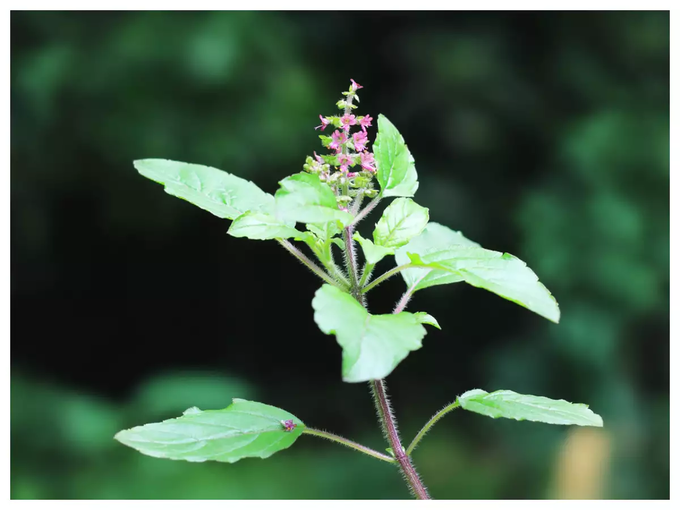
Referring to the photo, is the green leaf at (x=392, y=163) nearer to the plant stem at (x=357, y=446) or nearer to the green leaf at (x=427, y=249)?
the green leaf at (x=427, y=249)

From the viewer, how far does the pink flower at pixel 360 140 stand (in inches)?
31.6

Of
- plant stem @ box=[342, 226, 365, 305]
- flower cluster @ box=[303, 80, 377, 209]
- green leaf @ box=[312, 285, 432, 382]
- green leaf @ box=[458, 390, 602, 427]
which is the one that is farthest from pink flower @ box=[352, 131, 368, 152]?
green leaf @ box=[458, 390, 602, 427]

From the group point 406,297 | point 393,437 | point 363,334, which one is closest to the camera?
point 363,334

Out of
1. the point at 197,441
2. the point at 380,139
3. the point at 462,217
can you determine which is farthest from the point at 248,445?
the point at 462,217

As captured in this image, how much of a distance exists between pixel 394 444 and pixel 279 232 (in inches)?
10.7

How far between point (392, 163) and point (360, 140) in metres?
0.05

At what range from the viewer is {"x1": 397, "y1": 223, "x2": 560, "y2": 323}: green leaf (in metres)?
0.66

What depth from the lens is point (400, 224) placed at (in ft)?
2.70

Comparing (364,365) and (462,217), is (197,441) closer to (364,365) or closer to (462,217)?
(364,365)

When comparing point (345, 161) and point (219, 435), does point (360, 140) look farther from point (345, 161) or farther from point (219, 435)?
point (219, 435)

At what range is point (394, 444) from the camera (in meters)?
0.75

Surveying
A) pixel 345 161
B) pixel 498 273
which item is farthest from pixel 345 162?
pixel 498 273

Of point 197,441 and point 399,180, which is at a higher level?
point 399,180

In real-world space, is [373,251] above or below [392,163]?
below
